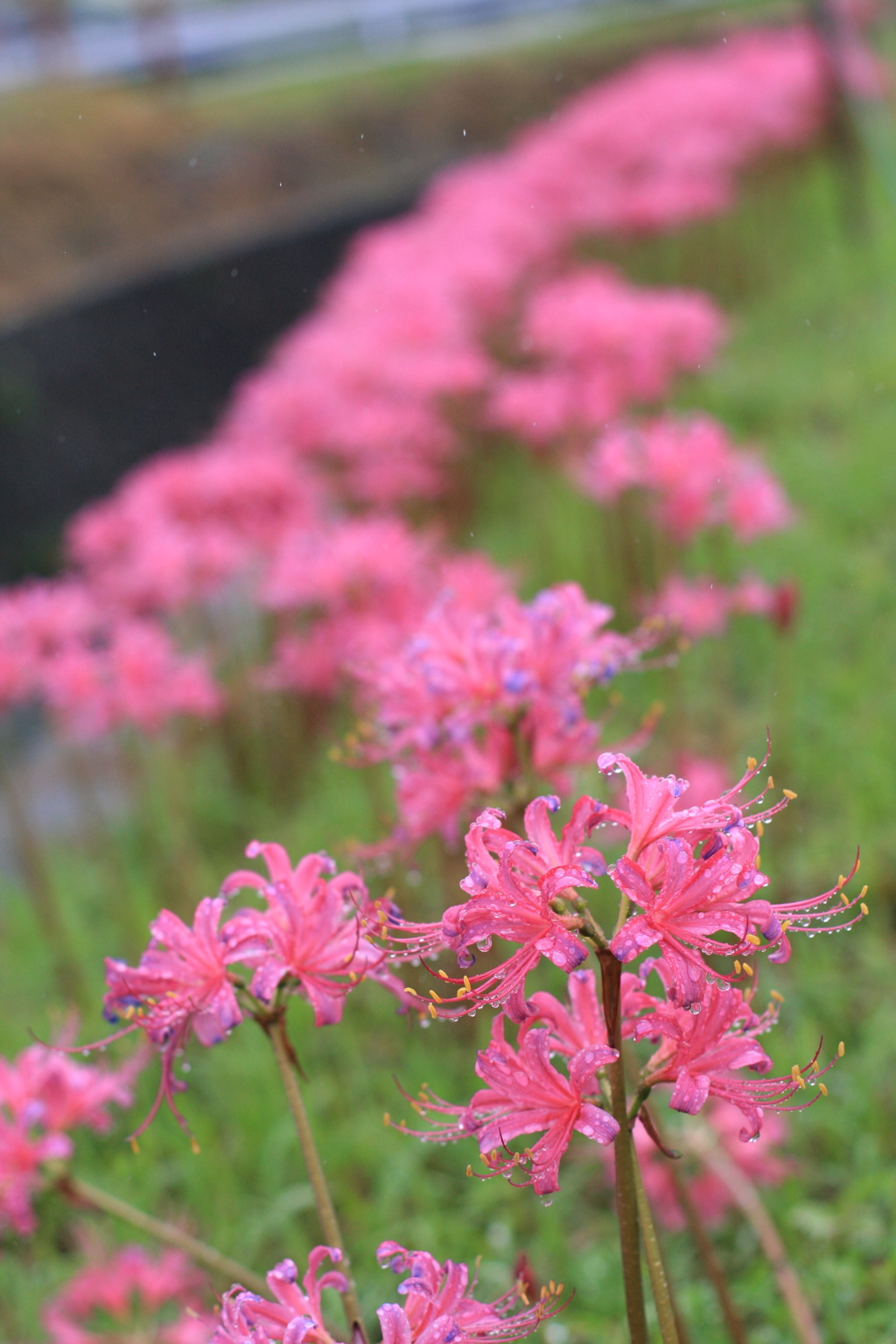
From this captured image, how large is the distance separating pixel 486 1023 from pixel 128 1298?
52cm

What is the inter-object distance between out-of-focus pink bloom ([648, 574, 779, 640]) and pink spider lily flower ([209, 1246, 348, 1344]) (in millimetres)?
1107

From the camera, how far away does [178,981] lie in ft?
2.51

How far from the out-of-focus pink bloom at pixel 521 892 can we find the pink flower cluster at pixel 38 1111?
46 centimetres

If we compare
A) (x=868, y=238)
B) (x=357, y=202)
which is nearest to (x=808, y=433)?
(x=868, y=238)

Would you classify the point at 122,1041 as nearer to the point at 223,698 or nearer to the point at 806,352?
the point at 223,698

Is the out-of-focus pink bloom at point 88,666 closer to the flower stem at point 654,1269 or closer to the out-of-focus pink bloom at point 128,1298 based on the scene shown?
the out-of-focus pink bloom at point 128,1298

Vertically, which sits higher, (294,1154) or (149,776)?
(149,776)

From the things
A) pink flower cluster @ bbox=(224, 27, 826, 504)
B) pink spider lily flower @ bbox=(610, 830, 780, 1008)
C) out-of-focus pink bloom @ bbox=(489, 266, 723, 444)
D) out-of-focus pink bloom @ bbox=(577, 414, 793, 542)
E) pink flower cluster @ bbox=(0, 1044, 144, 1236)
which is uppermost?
pink flower cluster @ bbox=(224, 27, 826, 504)

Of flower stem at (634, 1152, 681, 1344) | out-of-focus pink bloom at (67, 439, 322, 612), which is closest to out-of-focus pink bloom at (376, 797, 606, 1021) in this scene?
flower stem at (634, 1152, 681, 1344)

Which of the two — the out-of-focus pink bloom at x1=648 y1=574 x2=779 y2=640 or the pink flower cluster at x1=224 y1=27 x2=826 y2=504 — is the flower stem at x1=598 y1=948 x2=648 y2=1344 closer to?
the out-of-focus pink bloom at x1=648 y1=574 x2=779 y2=640

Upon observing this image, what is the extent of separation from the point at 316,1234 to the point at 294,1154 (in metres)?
0.19

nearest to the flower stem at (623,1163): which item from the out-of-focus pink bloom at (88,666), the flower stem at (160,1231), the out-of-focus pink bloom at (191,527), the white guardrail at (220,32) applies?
the flower stem at (160,1231)

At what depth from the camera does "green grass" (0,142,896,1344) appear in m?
1.47

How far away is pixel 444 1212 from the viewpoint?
158 cm
